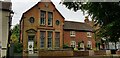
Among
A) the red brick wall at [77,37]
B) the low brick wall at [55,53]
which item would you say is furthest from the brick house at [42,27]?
the low brick wall at [55,53]

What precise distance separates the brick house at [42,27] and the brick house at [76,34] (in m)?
3.48

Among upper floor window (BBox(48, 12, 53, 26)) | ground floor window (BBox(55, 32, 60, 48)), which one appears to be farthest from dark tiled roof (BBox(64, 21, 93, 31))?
upper floor window (BBox(48, 12, 53, 26))

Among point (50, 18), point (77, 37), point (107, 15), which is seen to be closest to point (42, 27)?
point (50, 18)

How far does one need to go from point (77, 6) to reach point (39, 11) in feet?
82.3

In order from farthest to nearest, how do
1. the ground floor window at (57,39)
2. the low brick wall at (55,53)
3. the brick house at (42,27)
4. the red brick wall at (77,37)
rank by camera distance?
1. the red brick wall at (77,37)
2. the ground floor window at (57,39)
3. the brick house at (42,27)
4. the low brick wall at (55,53)

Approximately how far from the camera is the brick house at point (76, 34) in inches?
1919

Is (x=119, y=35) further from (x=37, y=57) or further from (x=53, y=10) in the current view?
(x=53, y=10)

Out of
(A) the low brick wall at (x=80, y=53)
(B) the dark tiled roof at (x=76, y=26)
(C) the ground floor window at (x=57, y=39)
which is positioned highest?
(B) the dark tiled roof at (x=76, y=26)

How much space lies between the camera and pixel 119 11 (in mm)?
16328

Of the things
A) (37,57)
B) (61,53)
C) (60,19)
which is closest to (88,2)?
(37,57)

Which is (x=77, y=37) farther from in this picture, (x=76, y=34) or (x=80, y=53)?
(x=80, y=53)

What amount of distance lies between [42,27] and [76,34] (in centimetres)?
1040

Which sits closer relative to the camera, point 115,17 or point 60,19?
point 115,17

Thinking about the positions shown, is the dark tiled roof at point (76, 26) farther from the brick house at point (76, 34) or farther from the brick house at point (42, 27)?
the brick house at point (42, 27)
